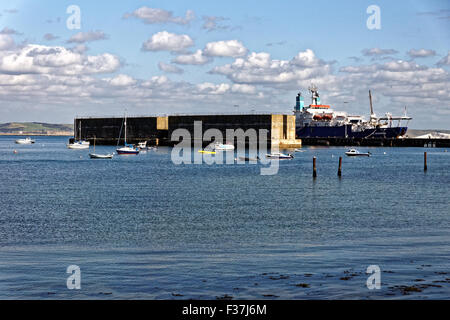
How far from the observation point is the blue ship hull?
15838cm

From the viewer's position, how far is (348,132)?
158750mm

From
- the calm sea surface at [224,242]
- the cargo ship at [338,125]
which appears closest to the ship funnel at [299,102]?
the cargo ship at [338,125]

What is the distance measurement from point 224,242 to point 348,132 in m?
138

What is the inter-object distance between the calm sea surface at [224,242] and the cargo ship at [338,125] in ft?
359

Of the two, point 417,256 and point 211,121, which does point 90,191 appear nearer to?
point 417,256

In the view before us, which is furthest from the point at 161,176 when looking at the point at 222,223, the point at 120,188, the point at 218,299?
the point at 218,299

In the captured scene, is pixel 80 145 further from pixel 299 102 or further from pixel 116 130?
pixel 299 102

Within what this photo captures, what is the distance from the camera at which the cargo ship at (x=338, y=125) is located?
158 metres

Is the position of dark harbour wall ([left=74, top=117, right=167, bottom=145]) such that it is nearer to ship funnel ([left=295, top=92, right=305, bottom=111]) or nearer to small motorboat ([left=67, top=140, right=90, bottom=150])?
small motorboat ([left=67, top=140, right=90, bottom=150])

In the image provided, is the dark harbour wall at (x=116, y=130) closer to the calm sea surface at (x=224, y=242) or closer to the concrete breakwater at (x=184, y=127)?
the concrete breakwater at (x=184, y=127)

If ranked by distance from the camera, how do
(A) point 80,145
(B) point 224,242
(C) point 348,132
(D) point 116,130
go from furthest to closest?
(D) point 116,130 < (C) point 348,132 < (A) point 80,145 < (B) point 224,242

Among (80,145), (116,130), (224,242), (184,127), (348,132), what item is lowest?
(224,242)

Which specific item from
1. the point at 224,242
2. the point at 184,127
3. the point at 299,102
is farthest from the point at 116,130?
the point at 224,242

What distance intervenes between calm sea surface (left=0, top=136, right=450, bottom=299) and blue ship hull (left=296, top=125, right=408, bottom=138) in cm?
10919
